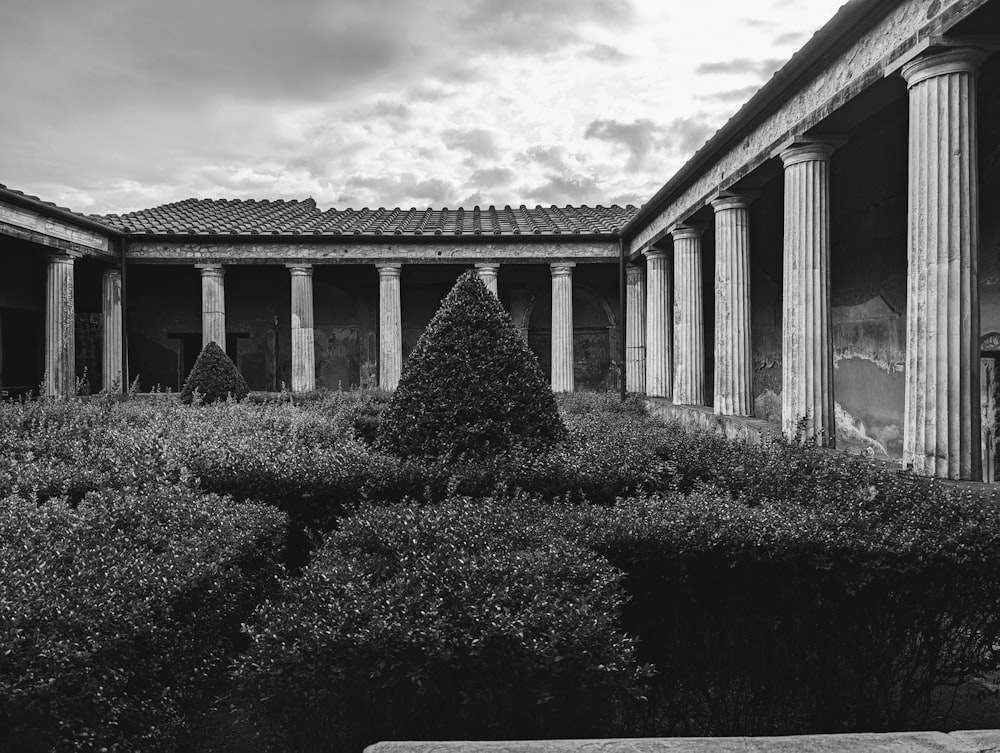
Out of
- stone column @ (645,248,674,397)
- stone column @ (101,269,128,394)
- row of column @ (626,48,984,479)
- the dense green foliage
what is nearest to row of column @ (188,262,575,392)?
stone column @ (101,269,128,394)

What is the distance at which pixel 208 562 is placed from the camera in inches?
118

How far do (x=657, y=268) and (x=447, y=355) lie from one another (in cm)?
895

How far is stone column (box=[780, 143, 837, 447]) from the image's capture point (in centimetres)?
702

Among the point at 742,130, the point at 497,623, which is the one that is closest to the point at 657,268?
the point at 742,130

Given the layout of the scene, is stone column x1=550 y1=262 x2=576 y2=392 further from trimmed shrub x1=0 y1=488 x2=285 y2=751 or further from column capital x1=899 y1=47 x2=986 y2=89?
trimmed shrub x1=0 y1=488 x2=285 y2=751

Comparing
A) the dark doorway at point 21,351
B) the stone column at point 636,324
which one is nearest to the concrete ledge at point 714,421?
the stone column at point 636,324

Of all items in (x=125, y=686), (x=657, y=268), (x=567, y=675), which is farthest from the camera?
(x=657, y=268)

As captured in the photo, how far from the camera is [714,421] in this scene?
9.46 meters

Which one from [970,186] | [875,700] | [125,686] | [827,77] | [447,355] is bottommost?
[875,700]

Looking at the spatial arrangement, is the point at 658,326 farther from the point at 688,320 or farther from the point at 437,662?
the point at 437,662

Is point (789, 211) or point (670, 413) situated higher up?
point (789, 211)

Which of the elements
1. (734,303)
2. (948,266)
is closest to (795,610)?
(948,266)

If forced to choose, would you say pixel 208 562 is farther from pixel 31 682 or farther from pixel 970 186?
pixel 970 186

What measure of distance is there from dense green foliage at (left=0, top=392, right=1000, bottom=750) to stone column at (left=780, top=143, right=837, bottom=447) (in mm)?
2393
